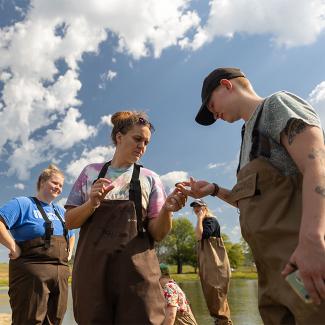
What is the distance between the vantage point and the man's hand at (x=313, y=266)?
1.60m

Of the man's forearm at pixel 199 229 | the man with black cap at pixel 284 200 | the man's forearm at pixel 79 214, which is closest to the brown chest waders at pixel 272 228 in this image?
the man with black cap at pixel 284 200

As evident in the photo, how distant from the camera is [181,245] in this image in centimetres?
8644

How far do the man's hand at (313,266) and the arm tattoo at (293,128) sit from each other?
52 centimetres

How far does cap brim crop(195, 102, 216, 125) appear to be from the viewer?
2744mm

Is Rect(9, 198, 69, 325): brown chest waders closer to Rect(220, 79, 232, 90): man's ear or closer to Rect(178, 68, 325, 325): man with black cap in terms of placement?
Rect(178, 68, 325, 325): man with black cap

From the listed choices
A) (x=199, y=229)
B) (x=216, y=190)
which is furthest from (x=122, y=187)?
(x=199, y=229)

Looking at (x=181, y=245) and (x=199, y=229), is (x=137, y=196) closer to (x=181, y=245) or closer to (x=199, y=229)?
(x=199, y=229)

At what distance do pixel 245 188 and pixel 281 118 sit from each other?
1.39 feet

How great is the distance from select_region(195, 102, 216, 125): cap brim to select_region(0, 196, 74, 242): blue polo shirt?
287 centimetres

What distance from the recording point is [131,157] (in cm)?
326

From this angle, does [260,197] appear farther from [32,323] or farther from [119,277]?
[32,323]

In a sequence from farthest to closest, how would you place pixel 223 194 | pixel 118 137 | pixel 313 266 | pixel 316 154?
1. pixel 118 137
2. pixel 223 194
3. pixel 316 154
4. pixel 313 266

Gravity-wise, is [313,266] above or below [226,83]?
below

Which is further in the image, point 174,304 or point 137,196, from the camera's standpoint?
point 174,304
